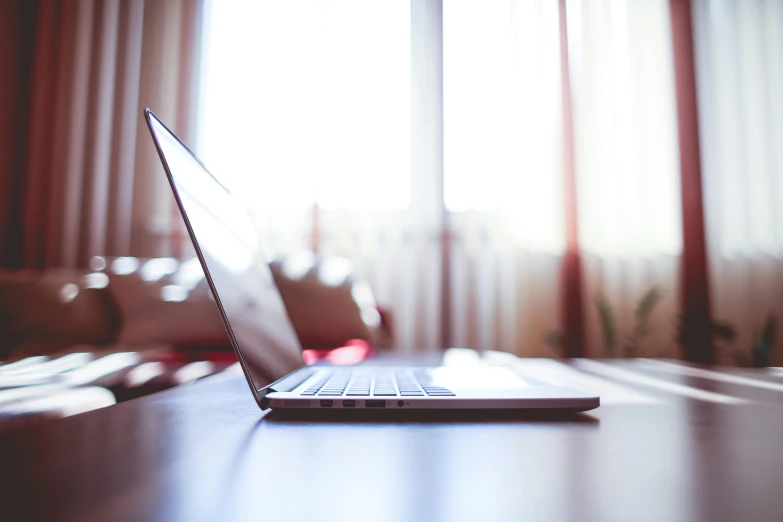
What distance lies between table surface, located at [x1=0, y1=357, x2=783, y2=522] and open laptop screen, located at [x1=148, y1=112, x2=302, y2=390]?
0.07m

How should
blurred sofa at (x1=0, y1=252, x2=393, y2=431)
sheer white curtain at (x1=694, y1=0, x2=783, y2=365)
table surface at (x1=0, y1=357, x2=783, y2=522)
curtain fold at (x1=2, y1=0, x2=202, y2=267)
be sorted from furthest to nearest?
curtain fold at (x1=2, y1=0, x2=202, y2=267)
sheer white curtain at (x1=694, y1=0, x2=783, y2=365)
blurred sofa at (x1=0, y1=252, x2=393, y2=431)
table surface at (x1=0, y1=357, x2=783, y2=522)

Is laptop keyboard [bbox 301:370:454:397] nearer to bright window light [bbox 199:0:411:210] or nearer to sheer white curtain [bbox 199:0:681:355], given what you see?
sheer white curtain [bbox 199:0:681:355]

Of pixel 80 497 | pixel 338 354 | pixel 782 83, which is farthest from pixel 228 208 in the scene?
pixel 782 83

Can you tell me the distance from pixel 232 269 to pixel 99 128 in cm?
275

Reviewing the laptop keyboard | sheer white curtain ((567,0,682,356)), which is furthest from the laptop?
sheer white curtain ((567,0,682,356))

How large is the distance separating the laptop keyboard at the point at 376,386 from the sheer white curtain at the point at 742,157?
8.56 ft

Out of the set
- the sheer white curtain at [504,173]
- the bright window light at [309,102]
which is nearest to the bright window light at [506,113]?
the sheer white curtain at [504,173]

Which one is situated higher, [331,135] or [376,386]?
[331,135]

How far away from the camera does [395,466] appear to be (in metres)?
0.29

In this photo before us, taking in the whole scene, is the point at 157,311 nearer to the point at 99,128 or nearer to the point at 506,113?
the point at 99,128

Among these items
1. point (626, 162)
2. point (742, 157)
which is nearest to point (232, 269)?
point (626, 162)

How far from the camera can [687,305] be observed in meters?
2.49

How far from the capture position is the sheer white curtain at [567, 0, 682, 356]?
8.27 ft

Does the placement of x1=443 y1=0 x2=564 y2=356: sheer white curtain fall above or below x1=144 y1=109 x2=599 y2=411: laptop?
above
